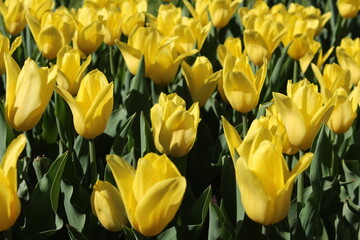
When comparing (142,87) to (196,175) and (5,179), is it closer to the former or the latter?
(196,175)

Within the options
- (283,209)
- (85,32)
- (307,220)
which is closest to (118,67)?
(85,32)

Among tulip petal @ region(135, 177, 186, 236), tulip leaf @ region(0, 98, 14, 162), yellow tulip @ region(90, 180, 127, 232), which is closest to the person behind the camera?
tulip petal @ region(135, 177, 186, 236)

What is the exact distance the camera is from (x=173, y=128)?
1623mm

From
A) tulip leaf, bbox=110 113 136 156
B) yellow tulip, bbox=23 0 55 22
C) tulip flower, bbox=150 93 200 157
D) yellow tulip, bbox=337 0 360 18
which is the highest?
tulip flower, bbox=150 93 200 157

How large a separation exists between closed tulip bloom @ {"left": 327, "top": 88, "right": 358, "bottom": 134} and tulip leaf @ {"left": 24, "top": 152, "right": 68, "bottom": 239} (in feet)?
2.80

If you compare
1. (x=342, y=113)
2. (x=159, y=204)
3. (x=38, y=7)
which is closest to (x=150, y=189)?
(x=159, y=204)

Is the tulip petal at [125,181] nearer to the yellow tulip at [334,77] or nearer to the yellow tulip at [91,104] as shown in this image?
the yellow tulip at [91,104]

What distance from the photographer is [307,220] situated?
5.30 feet

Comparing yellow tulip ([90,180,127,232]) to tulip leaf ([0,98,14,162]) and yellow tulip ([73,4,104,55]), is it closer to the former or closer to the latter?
tulip leaf ([0,98,14,162])

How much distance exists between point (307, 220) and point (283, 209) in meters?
0.35

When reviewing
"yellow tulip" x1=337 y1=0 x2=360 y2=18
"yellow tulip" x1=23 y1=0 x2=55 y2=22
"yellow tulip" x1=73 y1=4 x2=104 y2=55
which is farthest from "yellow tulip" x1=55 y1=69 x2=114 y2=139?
"yellow tulip" x1=337 y1=0 x2=360 y2=18

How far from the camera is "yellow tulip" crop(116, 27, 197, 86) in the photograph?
2.22m

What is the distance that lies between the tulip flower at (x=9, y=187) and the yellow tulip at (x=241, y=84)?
74 cm

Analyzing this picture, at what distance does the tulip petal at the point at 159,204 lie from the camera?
4.00ft
